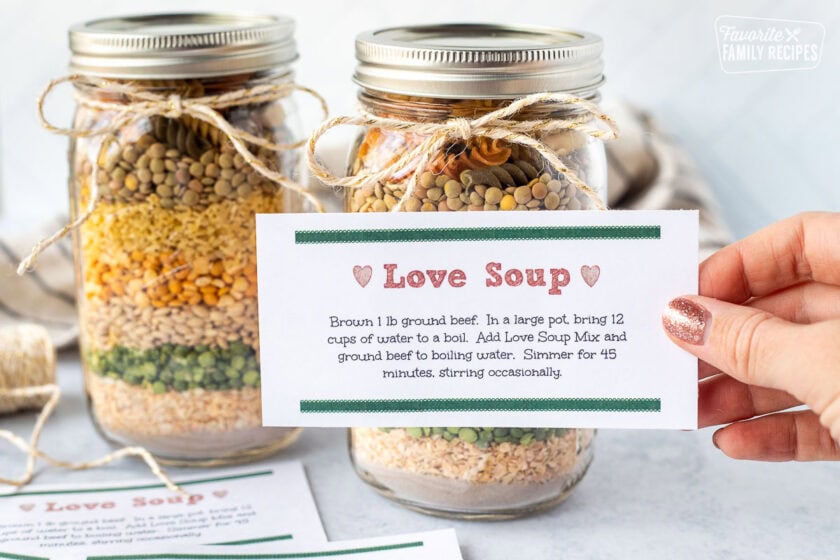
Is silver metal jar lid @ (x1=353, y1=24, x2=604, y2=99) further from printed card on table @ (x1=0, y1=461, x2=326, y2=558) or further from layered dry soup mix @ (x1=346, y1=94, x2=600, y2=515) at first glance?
printed card on table @ (x1=0, y1=461, x2=326, y2=558)

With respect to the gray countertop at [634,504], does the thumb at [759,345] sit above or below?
above

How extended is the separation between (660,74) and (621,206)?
8.3 inches

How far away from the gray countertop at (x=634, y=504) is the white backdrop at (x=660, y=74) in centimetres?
54

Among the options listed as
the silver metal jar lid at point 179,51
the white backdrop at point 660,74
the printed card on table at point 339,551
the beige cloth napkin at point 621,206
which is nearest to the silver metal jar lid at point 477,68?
the silver metal jar lid at point 179,51

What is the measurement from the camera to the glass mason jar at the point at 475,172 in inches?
26.6

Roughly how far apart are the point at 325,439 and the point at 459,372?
293 mm

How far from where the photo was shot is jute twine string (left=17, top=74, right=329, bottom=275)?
77cm

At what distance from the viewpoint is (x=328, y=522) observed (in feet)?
2.65

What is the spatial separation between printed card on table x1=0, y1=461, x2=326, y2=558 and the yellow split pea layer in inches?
6.9

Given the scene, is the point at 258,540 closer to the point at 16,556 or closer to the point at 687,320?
the point at 16,556

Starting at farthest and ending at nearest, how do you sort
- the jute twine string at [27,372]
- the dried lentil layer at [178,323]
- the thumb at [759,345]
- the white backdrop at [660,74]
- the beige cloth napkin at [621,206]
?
the white backdrop at [660,74] → the beige cloth napkin at [621,206] → the jute twine string at [27,372] → the dried lentil layer at [178,323] → the thumb at [759,345]

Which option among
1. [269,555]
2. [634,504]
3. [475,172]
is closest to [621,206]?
[634,504]

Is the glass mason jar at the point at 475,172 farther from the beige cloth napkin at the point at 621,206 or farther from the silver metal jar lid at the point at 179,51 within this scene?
the beige cloth napkin at the point at 621,206

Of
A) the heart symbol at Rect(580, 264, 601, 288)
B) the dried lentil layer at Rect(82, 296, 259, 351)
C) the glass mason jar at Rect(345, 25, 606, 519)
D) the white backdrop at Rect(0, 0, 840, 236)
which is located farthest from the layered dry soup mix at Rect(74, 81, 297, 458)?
the white backdrop at Rect(0, 0, 840, 236)
